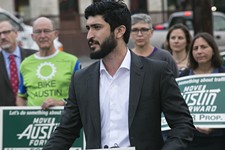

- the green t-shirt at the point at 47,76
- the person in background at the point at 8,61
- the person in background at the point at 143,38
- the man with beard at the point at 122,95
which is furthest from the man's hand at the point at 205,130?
the man with beard at the point at 122,95

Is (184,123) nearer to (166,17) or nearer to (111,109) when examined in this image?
(111,109)

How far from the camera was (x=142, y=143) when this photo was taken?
14.9 feet

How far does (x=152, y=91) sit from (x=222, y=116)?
2.83 m

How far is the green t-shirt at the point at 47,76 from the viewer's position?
7863 millimetres

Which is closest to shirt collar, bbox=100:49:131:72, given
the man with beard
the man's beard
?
the man with beard

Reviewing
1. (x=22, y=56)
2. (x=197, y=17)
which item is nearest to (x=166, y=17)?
(x=197, y=17)

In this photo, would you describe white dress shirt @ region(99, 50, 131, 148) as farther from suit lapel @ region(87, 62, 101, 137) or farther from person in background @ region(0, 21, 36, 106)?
person in background @ region(0, 21, 36, 106)

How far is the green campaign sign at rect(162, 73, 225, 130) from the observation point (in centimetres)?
733

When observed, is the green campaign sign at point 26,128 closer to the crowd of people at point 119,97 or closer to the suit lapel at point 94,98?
the crowd of people at point 119,97

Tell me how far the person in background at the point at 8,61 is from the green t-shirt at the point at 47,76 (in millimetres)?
757

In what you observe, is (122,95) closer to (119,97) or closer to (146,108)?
(119,97)

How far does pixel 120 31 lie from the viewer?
465cm

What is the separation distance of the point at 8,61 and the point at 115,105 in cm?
479

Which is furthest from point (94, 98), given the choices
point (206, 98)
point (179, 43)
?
point (179, 43)
